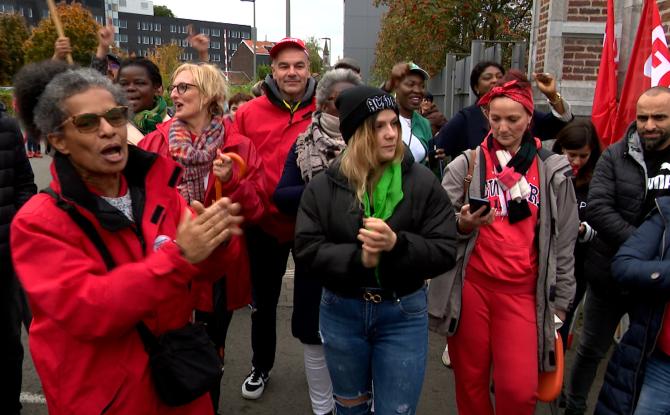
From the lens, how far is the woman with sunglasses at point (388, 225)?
94.5 inches

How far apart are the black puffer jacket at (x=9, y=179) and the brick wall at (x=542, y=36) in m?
5.77

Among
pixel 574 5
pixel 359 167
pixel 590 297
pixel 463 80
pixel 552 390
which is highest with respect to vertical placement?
pixel 574 5

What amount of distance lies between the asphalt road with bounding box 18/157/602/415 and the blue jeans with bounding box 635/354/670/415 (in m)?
0.66

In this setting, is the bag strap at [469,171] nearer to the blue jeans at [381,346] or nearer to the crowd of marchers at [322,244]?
the crowd of marchers at [322,244]

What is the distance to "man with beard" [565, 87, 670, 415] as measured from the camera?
284 cm

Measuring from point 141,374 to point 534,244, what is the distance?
1.91 m

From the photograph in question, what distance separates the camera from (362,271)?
7.77ft

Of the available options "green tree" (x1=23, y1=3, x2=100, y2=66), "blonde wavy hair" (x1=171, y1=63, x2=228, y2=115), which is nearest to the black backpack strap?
"blonde wavy hair" (x1=171, y1=63, x2=228, y2=115)

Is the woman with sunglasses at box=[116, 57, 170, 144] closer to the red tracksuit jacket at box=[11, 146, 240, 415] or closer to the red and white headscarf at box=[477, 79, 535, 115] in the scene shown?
the red tracksuit jacket at box=[11, 146, 240, 415]

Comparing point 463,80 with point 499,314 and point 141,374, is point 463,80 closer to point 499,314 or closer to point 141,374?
point 499,314

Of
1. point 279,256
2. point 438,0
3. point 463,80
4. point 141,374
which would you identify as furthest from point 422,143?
point 438,0

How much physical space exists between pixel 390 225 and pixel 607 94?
354 cm

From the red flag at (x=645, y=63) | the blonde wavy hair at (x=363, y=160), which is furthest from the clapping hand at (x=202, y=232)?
the red flag at (x=645, y=63)

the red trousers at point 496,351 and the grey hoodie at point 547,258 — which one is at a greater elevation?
the grey hoodie at point 547,258
